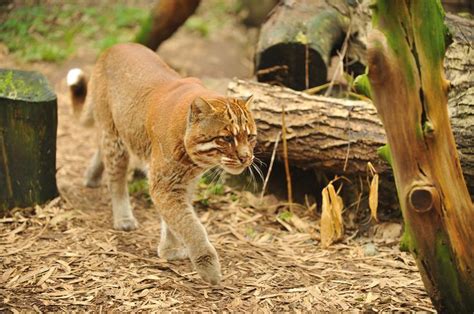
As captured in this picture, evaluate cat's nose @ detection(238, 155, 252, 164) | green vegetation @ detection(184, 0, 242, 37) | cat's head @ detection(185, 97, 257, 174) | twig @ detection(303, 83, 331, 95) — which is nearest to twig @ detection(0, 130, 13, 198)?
cat's head @ detection(185, 97, 257, 174)

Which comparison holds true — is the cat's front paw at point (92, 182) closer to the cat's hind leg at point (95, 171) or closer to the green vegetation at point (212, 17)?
the cat's hind leg at point (95, 171)

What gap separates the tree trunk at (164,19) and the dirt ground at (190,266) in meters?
2.15

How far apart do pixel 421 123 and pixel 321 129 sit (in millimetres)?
2466

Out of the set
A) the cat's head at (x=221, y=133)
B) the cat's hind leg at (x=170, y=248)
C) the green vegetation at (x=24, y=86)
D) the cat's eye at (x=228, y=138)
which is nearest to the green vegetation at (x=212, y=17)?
the green vegetation at (x=24, y=86)

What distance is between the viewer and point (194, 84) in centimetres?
543

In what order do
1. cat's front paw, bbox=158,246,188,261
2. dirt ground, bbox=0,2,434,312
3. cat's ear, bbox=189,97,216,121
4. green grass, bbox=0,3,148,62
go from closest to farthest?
dirt ground, bbox=0,2,434,312 < cat's ear, bbox=189,97,216,121 < cat's front paw, bbox=158,246,188,261 < green grass, bbox=0,3,148,62

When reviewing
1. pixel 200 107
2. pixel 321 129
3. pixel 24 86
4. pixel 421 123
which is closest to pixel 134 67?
pixel 24 86

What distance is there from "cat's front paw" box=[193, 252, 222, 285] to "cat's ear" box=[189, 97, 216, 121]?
100 centimetres

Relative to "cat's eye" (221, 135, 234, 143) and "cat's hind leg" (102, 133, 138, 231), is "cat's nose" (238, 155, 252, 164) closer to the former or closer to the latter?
"cat's eye" (221, 135, 234, 143)

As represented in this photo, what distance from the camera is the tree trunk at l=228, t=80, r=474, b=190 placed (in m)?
5.74

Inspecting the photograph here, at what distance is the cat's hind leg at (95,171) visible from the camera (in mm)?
6719

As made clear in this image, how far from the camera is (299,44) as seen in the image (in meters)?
6.79

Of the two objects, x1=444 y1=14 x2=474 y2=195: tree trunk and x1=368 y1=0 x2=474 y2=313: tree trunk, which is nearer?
x1=368 y1=0 x2=474 y2=313: tree trunk

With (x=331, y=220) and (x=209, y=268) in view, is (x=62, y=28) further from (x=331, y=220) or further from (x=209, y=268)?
(x=209, y=268)
